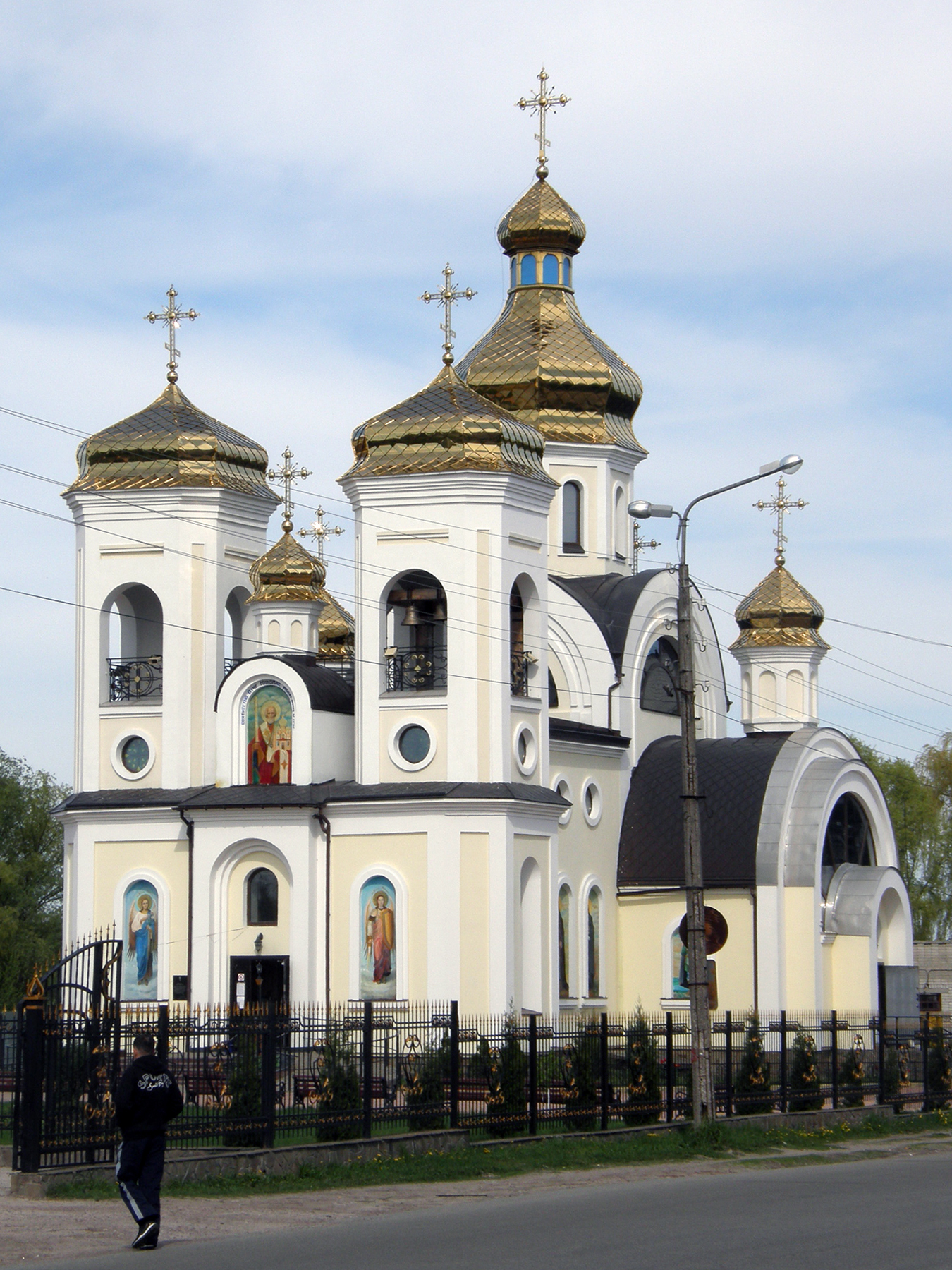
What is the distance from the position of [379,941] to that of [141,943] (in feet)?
11.8

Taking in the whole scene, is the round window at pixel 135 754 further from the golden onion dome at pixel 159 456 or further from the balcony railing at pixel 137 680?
the golden onion dome at pixel 159 456

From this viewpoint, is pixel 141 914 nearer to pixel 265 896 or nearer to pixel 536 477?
pixel 265 896

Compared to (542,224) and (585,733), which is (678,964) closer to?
(585,733)

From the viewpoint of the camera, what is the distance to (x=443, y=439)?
2788cm

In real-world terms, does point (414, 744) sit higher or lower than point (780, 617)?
lower

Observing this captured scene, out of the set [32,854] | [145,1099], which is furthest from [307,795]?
[32,854]

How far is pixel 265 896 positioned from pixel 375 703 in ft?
9.85

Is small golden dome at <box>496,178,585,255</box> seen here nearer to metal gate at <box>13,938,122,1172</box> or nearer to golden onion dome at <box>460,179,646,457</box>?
golden onion dome at <box>460,179,646,457</box>

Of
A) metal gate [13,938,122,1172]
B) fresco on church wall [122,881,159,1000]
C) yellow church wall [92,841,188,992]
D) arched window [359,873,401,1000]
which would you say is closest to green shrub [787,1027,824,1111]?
arched window [359,873,401,1000]

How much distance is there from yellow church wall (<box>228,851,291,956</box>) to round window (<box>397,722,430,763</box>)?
2261 mm

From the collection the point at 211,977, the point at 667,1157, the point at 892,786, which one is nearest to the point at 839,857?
the point at 211,977

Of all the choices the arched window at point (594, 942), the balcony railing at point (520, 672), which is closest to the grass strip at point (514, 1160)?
the arched window at point (594, 942)

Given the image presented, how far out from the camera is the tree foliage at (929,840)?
53625 mm

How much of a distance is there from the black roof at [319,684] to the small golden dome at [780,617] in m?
9.80
